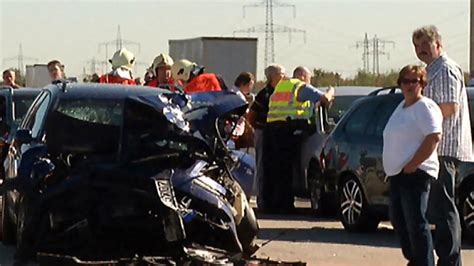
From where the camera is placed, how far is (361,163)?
15.2 m

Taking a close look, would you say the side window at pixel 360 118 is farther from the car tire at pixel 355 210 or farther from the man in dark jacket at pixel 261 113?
the man in dark jacket at pixel 261 113

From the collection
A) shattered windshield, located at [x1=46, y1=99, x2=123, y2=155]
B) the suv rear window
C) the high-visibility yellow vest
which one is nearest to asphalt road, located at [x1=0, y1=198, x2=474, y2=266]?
the high-visibility yellow vest

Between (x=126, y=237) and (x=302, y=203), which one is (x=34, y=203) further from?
(x=302, y=203)

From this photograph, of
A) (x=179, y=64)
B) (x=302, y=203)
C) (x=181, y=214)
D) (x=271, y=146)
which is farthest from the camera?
(x=302, y=203)

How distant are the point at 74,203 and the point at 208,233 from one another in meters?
1.05

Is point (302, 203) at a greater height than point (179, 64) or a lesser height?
lesser

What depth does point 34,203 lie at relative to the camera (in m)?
11.0

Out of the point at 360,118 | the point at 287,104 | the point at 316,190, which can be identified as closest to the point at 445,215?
the point at 360,118

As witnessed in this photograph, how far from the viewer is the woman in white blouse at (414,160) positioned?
10453 millimetres

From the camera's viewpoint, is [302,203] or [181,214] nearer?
[181,214]

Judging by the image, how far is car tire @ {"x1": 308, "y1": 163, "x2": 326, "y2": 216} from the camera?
55.5 feet

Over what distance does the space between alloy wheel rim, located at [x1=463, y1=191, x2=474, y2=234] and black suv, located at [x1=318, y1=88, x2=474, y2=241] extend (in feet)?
0.19

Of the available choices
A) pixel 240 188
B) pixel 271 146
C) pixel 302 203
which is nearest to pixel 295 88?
pixel 271 146

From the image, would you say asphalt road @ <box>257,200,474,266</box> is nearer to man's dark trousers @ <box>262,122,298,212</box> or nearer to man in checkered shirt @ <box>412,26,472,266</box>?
man's dark trousers @ <box>262,122,298,212</box>
